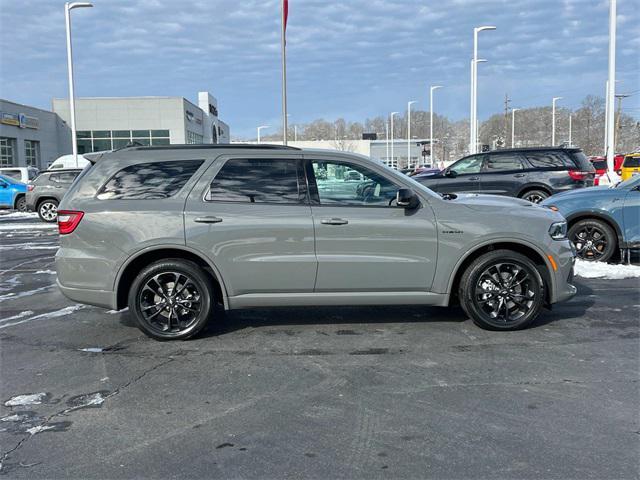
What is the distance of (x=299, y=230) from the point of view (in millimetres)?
5316

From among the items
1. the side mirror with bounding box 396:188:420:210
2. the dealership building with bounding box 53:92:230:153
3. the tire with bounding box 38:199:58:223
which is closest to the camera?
the side mirror with bounding box 396:188:420:210

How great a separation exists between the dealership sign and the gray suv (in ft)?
136

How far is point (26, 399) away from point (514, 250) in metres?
4.51

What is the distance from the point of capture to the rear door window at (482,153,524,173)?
1392 centimetres

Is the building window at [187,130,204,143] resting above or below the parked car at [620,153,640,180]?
above

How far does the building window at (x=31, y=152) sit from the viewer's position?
44906mm

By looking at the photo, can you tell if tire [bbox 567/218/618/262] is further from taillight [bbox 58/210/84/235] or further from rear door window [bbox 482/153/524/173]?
taillight [bbox 58/210/84/235]

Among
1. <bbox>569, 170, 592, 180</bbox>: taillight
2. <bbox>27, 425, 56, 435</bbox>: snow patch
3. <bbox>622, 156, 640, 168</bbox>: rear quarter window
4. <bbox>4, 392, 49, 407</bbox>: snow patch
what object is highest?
<bbox>622, 156, 640, 168</bbox>: rear quarter window

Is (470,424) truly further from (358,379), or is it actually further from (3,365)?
(3,365)

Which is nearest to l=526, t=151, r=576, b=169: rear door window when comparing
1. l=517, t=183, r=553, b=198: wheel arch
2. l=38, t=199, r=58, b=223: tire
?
l=517, t=183, r=553, b=198: wheel arch

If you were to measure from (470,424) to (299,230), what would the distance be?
2418 mm

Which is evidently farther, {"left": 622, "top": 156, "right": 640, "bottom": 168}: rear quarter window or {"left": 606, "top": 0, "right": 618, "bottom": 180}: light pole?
{"left": 622, "top": 156, "right": 640, "bottom": 168}: rear quarter window

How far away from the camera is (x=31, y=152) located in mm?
45969

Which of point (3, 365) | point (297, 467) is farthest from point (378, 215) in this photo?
point (3, 365)
